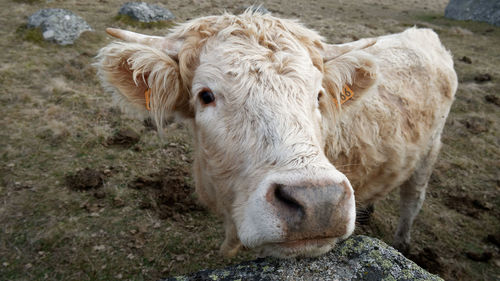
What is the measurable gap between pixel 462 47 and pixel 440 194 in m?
10.3

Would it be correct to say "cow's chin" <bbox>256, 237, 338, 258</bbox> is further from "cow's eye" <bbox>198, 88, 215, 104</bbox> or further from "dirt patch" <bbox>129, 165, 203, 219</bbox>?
"dirt patch" <bbox>129, 165, 203, 219</bbox>

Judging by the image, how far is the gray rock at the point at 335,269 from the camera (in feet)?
4.54

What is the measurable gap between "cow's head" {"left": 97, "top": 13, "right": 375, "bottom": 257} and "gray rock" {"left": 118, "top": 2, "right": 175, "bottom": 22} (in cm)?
932

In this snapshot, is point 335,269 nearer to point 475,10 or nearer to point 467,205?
point 467,205

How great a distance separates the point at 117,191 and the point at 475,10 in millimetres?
20433

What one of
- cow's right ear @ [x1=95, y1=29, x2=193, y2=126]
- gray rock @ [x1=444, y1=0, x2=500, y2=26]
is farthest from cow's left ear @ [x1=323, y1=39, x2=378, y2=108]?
gray rock @ [x1=444, y1=0, x2=500, y2=26]

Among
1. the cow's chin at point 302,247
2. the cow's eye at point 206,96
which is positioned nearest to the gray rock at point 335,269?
the cow's chin at point 302,247

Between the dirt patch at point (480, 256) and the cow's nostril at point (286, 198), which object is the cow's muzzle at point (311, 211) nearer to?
the cow's nostril at point (286, 198)

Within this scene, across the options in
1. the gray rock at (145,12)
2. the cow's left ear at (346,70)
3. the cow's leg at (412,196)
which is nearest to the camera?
the cow's left ear at (346,70)

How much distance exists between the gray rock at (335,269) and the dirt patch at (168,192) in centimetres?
270

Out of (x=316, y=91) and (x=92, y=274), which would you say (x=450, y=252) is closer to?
(x=316, y=91)

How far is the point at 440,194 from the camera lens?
4.96 meters

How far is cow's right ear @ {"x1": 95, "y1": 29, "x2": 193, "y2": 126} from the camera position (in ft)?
7.09

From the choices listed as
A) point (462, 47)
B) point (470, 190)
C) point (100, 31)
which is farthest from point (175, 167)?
point (462, 47)
